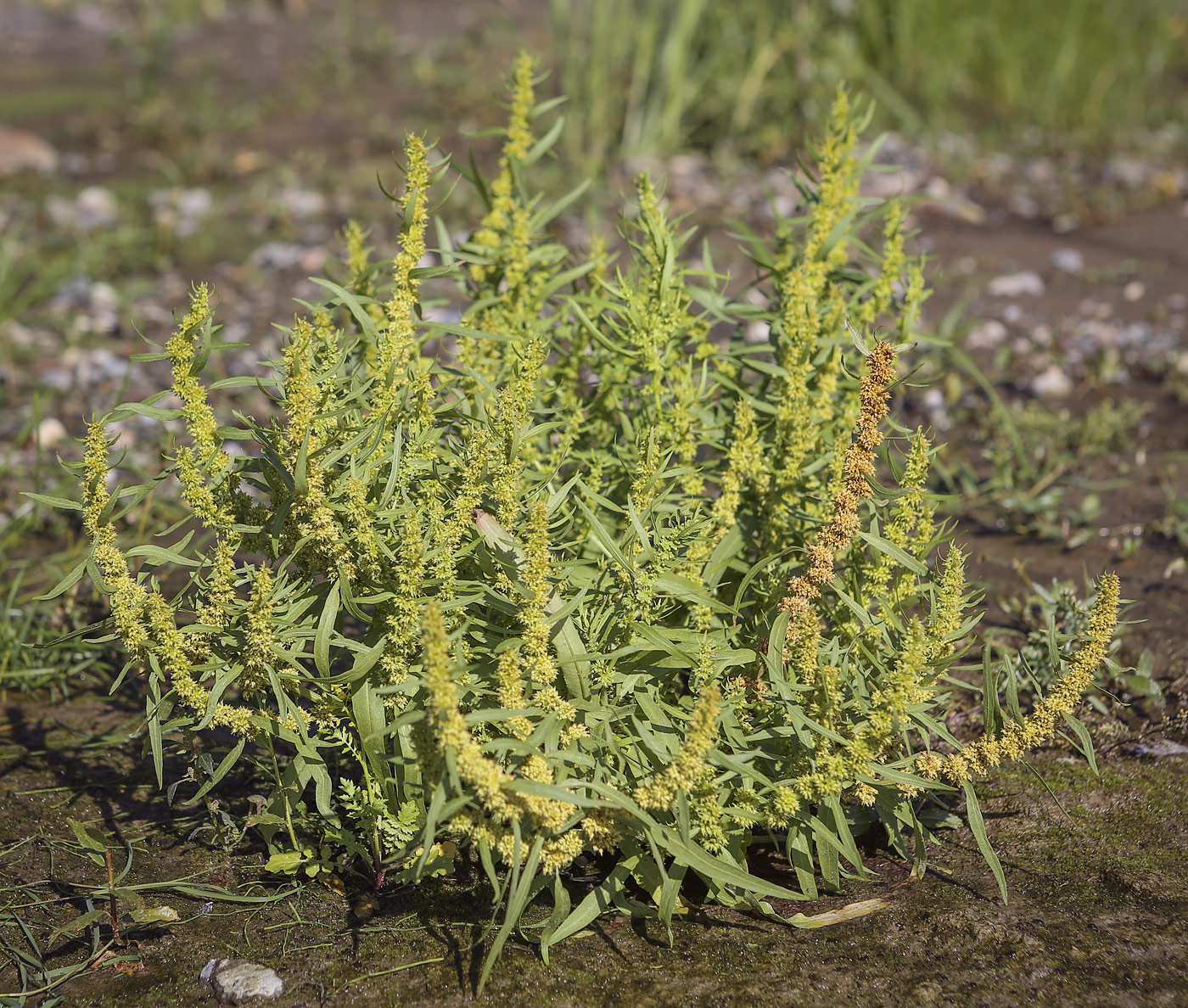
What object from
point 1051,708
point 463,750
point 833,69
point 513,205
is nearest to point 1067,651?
point 1051,708

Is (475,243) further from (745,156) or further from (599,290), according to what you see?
(745,156)

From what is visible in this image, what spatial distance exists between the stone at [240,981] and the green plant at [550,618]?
25 cm

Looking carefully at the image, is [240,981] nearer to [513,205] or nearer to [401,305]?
[401,305]

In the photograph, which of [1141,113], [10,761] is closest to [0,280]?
[10,761]

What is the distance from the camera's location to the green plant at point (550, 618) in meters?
1.91

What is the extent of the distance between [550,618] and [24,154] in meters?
7.41

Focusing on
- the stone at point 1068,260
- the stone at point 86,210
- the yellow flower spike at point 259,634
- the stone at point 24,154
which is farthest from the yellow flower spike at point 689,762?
the stone at point 24,154

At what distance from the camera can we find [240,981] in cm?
197

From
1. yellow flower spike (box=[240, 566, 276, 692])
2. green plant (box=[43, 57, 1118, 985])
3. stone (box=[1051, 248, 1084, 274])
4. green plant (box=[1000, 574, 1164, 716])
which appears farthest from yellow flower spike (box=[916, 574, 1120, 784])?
stone (box=[1051, 248, 1084, 274])

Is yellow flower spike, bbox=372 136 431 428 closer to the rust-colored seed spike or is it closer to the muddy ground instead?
the rust-colored seed spike

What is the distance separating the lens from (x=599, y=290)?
2600 millimetres

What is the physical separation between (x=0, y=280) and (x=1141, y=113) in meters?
7.72

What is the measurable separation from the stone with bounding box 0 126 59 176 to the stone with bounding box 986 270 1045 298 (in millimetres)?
6296

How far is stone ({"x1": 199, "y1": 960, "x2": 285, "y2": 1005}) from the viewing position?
1.94m
